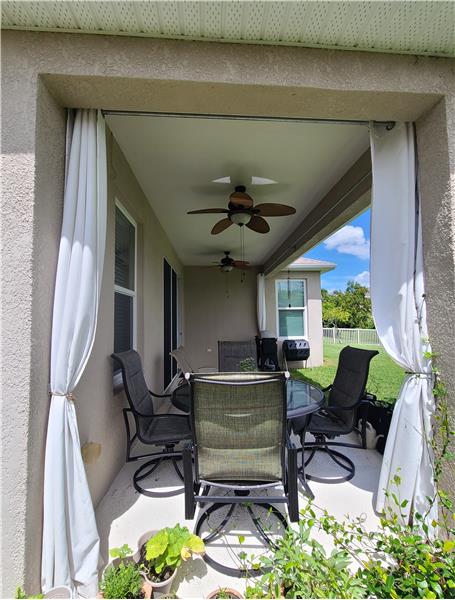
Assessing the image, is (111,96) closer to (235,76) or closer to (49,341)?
(235,76)

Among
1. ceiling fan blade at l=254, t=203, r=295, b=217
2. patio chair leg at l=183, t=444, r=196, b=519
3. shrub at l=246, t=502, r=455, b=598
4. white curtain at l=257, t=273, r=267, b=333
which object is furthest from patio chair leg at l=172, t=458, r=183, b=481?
white curtain at l=257, t=273, r=267, b=333

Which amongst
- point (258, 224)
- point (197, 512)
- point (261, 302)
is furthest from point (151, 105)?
point (261, 302)

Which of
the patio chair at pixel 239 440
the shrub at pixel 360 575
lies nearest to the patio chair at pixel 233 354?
the patio chair at pixel 239 440

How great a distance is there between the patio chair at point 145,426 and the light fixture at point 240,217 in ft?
6.19

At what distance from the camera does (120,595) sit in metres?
1.25

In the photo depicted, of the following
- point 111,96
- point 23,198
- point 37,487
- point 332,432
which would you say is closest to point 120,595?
point 37,487

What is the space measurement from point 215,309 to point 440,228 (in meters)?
6.75

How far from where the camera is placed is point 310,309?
8234 millimetres

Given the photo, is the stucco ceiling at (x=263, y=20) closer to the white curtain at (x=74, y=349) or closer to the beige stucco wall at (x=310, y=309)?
the white curtain at (x=74, y=349)

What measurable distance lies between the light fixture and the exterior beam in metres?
1.08

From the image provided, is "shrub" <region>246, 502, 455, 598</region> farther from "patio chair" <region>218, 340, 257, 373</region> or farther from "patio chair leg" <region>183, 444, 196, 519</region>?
"patio chair" <region>218, 340, 257, 373</region>

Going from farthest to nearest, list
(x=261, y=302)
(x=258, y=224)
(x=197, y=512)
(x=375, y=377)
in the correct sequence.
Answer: (x=261, y=302), (x=375, y=377), (x=258, y=224), (x=197, y=512)

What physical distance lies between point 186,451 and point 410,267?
1.92 m

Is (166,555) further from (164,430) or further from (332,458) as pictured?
(332,458)
